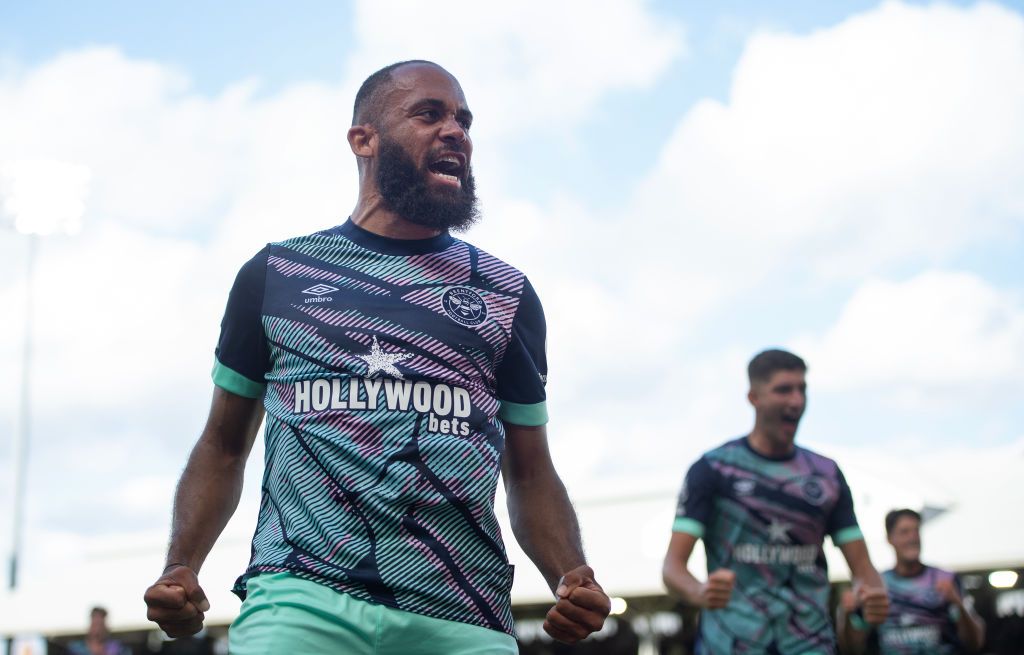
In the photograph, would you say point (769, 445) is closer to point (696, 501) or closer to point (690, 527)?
point (696, 501)

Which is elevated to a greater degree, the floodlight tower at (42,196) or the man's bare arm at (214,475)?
the floodlight tower at (42,196)

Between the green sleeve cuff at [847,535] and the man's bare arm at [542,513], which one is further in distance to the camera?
the green sleeve cuff at [847,535]

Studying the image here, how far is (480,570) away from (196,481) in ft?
A: 2.45

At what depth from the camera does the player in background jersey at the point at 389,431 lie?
2.74 m

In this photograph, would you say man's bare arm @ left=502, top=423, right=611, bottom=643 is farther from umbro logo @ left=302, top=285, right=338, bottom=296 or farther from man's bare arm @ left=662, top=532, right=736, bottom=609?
man's bare arm @ left=662, top=532, right=736, bottom=609

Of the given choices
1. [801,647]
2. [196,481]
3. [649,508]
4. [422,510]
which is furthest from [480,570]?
[649,508]

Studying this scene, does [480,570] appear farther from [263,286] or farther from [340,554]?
[263,286]

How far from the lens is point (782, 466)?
6504 mm

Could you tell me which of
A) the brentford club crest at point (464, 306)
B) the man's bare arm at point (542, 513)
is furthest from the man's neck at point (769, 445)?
the brentford club crest at point (464, 306)

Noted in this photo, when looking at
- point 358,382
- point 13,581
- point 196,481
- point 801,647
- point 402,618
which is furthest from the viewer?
point 13,581

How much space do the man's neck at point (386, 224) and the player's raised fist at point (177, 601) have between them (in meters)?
0.98

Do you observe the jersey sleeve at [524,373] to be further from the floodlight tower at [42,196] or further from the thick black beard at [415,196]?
the floodlight tower at [42,196]

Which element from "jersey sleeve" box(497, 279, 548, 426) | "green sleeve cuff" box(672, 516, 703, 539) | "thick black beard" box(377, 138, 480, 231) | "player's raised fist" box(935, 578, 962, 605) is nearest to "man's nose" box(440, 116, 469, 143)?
"thick black beard" box(377, 138, 480, 231)

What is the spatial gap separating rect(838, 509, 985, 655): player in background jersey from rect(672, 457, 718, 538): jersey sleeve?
3391 mm
